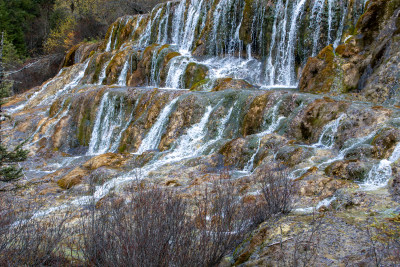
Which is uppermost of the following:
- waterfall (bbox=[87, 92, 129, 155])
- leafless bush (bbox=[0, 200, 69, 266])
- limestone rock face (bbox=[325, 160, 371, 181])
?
leafless bush (bbox=[0, 200, 69, 266])

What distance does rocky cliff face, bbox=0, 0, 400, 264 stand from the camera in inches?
283

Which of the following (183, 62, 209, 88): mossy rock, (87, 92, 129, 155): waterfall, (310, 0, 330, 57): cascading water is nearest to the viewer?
(87, 92, 129, 155): waterfall

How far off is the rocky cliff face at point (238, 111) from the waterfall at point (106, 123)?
63 mm

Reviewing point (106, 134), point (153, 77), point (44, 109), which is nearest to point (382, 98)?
point (106, 134)

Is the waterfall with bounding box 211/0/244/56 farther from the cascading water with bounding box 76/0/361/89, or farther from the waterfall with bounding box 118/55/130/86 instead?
the waterfall with bounding box 118/55/130/86

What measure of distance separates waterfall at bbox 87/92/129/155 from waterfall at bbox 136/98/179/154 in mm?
2251

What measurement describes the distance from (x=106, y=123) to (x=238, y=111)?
22.7 ft

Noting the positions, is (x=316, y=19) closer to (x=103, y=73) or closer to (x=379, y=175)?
(x=379, y=175)

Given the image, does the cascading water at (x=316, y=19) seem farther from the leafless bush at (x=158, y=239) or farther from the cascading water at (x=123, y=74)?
the leafless bush at (x=158, y=239)

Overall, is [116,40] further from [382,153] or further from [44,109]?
[382,153]

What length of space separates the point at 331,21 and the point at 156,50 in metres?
9.90

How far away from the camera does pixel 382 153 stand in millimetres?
6855

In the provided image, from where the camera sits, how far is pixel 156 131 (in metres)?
13.5

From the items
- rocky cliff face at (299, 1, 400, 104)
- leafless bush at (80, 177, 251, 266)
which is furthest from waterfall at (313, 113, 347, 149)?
leafless bush at (80, 177, 251, 266)
